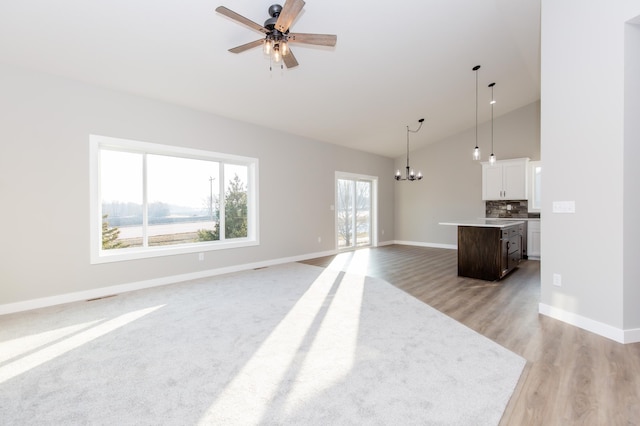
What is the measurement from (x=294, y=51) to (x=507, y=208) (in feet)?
21.1

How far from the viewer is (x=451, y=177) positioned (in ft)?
27.5

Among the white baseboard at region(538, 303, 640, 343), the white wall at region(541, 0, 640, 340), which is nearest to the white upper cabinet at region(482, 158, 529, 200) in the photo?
the white wall at region(541, 0, 640, 340)

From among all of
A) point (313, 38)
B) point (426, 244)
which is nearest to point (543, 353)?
point (313, 38)

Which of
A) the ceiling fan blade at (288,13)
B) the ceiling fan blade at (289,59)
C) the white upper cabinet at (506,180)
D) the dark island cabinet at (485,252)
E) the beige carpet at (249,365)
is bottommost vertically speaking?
the beige carpet at (249,365)

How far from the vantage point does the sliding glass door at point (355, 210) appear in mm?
7938

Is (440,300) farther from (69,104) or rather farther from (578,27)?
(69,104)

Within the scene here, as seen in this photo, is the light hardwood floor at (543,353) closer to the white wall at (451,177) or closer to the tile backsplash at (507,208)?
the tile backsplash at (507,208)

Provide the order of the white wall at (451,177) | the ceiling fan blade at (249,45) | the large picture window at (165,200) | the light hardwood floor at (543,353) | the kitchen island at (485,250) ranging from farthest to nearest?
the white wall at (451,177)
the kitchen island at (485,250)
the large picture window at (165,200)
the ceiling fan blade at (249,45)
the light hardwood floor at (543,353)

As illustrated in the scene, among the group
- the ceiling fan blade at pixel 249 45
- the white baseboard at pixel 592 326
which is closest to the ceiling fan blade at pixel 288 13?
the ceiling fan blade at pixel 249 45

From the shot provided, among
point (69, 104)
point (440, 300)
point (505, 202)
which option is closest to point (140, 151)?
point (69, 104)

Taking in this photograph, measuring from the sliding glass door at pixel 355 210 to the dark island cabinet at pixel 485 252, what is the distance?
10.8ft

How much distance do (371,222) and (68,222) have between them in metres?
6.95

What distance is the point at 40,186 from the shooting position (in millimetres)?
3547

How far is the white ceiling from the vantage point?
2.98 meters
